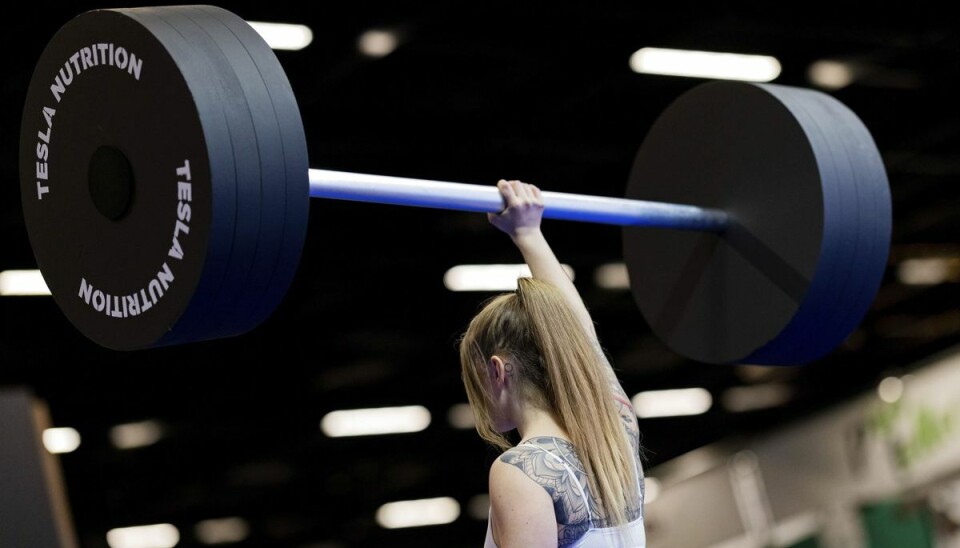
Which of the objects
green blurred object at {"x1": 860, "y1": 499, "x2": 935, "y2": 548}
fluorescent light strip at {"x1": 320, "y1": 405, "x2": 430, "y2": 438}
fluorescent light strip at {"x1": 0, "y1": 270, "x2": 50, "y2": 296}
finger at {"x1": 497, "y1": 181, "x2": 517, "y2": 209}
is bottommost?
finger at {"x1": 497, "y1": 181, "x2": 517, "y2": 209}

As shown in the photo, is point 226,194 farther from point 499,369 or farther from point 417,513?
point 417,513

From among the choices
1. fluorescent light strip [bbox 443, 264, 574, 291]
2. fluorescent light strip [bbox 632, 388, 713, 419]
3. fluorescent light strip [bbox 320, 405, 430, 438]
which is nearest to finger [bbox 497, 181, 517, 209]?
fluorescent light strip [bbox 443, 264, 574, 291]

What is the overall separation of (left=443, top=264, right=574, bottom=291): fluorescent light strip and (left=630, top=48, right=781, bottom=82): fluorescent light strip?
3.38 m

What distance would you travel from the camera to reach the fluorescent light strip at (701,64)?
7.28m

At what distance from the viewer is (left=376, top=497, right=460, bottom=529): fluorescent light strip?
18875 mm

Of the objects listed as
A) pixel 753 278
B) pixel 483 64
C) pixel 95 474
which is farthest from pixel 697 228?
pixel 95 474

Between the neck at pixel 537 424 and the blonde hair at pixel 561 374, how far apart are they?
11 millimetres

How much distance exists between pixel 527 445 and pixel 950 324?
1462 cm

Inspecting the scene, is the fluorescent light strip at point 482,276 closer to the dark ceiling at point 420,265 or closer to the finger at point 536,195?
the dark ceiling at point 420,265

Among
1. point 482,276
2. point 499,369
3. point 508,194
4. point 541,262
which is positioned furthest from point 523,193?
point 482,276

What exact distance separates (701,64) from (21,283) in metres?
5.35

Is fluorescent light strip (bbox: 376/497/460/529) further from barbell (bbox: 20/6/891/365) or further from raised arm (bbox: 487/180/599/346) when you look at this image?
raised arm (bbox: 487/180/599/346)

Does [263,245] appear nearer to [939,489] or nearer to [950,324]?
[939,489]

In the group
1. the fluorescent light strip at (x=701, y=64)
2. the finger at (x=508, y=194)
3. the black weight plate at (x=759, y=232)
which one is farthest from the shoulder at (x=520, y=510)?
the fluorescent light strip at (x=701, y=64)
